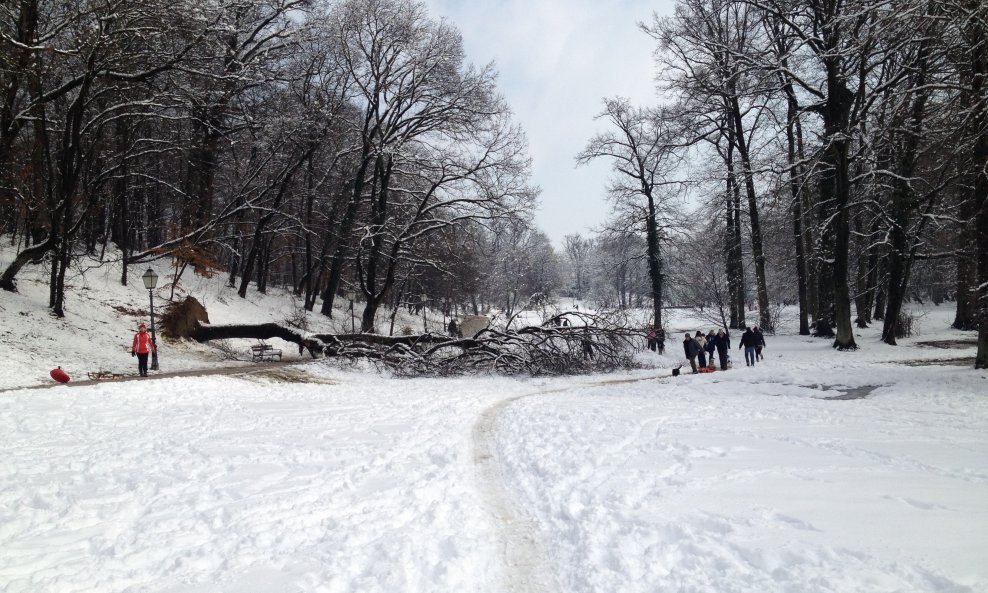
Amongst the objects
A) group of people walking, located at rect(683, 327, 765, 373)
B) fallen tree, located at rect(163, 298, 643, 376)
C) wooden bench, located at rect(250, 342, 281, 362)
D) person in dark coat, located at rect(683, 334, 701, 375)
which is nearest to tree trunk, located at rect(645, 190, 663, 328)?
fallen tree, located at rect(163, 298, 643, 376)

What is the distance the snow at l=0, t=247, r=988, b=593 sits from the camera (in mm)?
3895

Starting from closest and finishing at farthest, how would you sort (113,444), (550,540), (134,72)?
(550,540)
(113,444)
(134,72)

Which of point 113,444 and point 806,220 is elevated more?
point 806,220

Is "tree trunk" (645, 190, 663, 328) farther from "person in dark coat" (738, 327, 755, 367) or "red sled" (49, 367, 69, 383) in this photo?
"red sled" (49, 367, 69, 383)

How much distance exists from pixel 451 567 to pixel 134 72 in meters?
17.6

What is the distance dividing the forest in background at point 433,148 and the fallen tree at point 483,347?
3.17 meters

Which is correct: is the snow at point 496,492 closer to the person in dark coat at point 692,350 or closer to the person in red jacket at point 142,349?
the person in red jacket at point 142,349

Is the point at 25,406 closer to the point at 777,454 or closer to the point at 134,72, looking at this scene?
the point at 134,72

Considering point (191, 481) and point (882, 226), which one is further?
point (882, 226)

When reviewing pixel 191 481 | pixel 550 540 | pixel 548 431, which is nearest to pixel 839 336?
pixel 548 431

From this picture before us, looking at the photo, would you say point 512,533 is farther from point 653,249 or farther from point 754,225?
point 653,249

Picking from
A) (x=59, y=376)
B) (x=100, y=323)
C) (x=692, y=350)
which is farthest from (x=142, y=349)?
(x=692, y=350)

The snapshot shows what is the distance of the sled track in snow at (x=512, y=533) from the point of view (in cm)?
408

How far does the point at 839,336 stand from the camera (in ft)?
61.2
